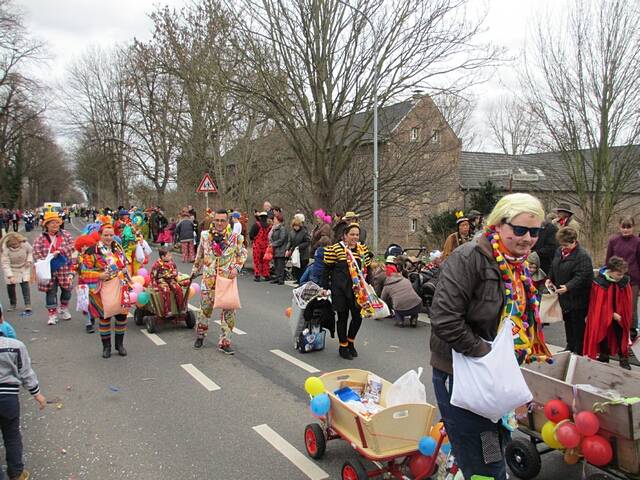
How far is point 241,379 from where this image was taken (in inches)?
240

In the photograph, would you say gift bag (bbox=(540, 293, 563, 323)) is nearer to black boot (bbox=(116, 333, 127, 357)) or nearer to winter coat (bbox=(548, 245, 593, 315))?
winter coat (bbox=(548, 245, 593, 315))

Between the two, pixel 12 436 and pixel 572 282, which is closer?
pixel 12 436

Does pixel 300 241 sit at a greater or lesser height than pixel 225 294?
greater

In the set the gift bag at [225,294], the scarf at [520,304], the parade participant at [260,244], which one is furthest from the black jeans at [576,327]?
the parade participant at [260,244]

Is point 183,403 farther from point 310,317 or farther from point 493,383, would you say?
point 493,383

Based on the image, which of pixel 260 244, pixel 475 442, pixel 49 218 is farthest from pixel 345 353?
pixel 260 244

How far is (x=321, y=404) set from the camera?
389 centimetres

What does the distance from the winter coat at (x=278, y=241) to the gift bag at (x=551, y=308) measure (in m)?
7.78

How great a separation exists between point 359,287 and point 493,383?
4237mm

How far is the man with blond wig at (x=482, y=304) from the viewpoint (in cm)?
247

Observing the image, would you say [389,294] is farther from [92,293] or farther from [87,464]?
[87,464]

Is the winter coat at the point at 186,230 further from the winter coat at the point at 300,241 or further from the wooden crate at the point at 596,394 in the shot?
the wooden crate at the point at 596,394

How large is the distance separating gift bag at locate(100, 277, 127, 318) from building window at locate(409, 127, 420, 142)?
1309 cm

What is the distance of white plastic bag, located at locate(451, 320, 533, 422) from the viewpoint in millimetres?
2344
